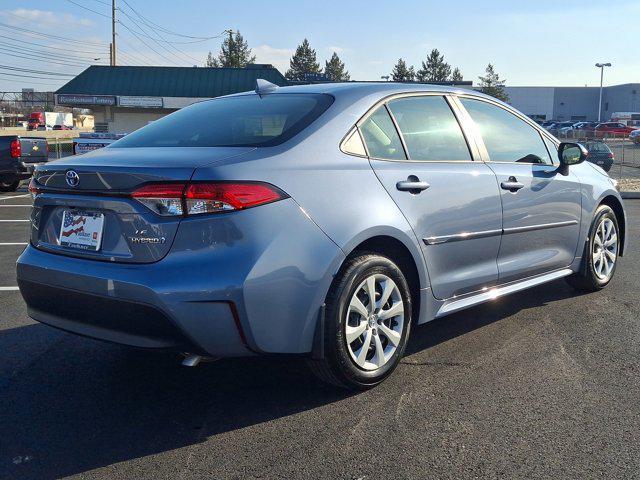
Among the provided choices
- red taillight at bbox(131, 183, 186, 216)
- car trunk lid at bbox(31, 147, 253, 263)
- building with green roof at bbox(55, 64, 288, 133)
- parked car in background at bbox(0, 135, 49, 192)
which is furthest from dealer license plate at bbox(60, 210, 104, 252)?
building with green roof at bbox(55, 64, 288, 133)

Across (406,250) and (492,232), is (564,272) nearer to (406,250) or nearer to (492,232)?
(492,232)

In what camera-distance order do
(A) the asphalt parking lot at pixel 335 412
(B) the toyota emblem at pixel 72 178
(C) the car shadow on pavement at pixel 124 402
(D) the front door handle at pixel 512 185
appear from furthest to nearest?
(D) the front door handle at pixel 512 185, (B) the toyota emblem at pixel 72 178, (C) the car shadow on pavement at pixel 124 402, (A) the asphalt parking lot at pixel 335 412

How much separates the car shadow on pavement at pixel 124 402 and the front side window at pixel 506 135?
4.60ft

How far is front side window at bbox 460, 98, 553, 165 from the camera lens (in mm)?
4758

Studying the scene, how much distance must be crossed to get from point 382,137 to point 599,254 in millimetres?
2883

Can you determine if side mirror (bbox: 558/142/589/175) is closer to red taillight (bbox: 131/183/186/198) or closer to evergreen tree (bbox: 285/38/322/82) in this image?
red taillight (bbox: 131/183/186/198)

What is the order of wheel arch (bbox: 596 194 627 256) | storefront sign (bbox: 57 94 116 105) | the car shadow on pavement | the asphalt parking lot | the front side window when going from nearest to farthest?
the asphalt parking lot → the car shadow on pavement → the front side window → wheel arch (bbox: 596 194 627 256) → storefront sign (bbox: 57 94 116 105)

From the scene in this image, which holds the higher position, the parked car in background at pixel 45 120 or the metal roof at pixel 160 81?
the metal roof at pixel 160 81

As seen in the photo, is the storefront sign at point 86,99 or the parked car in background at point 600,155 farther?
the storefront sign at point 86,99

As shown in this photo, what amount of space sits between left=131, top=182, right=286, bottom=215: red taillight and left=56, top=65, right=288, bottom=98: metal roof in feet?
125

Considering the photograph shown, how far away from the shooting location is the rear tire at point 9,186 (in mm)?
16984

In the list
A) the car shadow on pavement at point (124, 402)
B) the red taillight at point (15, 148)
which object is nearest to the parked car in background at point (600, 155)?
the red taillight at point (15, 148)

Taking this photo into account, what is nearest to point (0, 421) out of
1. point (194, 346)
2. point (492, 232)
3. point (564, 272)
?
point (194, 346)

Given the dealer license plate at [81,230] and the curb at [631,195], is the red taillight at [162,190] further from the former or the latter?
the curb at [631,195]
